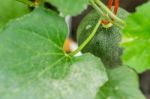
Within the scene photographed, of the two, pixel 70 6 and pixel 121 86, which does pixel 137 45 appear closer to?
pixel 70 6

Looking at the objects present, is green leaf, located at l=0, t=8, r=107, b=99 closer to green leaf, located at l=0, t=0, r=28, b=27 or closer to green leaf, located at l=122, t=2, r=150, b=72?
green leaf, located at l=122, t=2, r=150, b=72

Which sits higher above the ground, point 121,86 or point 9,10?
point 9,10

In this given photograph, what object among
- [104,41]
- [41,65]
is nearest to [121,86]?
[104,41]

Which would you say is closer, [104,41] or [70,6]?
[70,6]

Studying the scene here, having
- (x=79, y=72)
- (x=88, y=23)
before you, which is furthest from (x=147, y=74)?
(x=79, y=72)

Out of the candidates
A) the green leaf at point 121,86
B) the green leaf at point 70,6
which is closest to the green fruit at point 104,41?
the green leaf at point 121,86

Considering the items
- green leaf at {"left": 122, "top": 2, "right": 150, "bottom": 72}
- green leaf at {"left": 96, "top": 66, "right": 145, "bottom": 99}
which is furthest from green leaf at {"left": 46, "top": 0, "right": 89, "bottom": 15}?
green leaf at {"left": 96, "top": 66, "right": 145, "bottom": 99}
